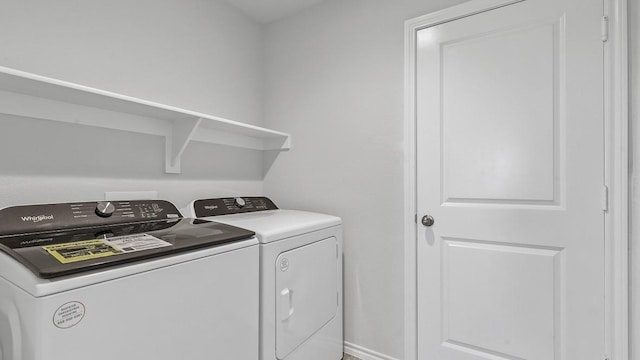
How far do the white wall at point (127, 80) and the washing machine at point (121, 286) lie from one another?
223 mm

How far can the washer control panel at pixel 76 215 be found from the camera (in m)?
1.09

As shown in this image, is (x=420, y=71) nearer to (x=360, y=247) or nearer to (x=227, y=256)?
(x=360, y=247)

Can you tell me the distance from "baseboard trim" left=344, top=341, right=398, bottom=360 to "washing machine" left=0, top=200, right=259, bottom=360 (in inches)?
37.3

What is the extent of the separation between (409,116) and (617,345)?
139 cm

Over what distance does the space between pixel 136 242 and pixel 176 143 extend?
2.84 feet

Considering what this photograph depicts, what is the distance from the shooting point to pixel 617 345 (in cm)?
128

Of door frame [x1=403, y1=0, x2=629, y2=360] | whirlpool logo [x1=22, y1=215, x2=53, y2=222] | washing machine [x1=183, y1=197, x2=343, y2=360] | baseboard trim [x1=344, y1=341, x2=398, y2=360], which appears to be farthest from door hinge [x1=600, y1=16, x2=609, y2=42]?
whirlpool logo [x1=22, y1=215, x2=53, y2=222]

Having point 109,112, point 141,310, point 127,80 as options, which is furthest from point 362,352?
point 127,80

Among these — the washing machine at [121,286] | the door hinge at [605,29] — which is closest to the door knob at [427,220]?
the washing machine at [121,286]

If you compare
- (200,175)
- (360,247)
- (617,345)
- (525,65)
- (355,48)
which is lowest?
(617,345)

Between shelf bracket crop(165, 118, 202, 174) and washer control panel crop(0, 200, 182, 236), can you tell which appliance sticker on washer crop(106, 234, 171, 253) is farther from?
shelf bracket crop(165, 118, 202, 174)

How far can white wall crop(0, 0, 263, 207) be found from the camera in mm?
1246

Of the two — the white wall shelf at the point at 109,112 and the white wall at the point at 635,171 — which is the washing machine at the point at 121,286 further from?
the white wall at the point at 635,171

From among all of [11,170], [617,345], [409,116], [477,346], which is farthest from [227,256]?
[617,345]
